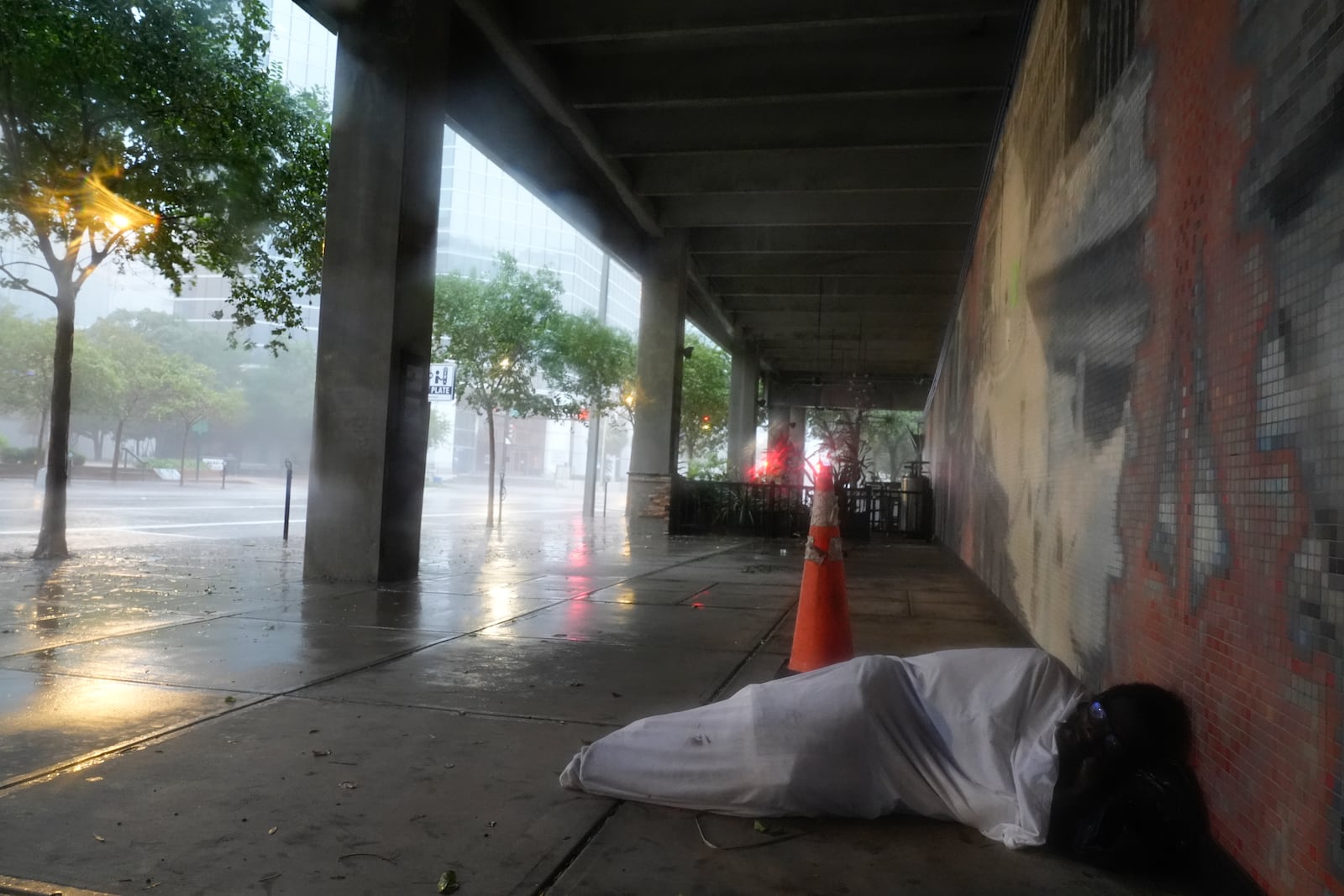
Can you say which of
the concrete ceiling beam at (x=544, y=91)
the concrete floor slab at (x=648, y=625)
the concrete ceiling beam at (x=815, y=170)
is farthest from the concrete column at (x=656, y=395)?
the concrete floor slab at (x=648, y=625)

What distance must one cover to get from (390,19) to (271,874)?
8228 mm

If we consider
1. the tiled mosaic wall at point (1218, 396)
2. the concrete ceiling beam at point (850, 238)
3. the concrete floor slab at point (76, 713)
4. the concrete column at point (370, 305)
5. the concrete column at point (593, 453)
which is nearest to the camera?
the tiled mosaic wall at point (1218, 396)

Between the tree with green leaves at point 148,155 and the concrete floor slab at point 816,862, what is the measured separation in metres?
8.27

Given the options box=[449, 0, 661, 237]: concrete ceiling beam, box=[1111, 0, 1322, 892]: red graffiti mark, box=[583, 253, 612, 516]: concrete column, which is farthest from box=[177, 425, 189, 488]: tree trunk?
box=[1111, 0, 1322, 892]: red graffiti mark

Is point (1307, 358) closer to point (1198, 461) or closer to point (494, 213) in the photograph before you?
point (1198, 461)

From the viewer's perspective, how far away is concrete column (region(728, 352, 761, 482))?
28.9 metres

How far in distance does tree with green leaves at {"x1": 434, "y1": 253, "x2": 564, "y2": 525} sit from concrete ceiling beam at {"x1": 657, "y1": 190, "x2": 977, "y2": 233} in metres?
6.22

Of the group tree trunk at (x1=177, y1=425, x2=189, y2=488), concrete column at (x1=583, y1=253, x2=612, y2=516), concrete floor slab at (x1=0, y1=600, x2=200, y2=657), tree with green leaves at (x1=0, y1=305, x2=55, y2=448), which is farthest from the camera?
tree with green leaves at (x1=0, y1=305, x2=55, y2=448)

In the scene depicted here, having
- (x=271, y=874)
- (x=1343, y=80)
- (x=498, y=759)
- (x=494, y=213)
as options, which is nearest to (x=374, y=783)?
(x=498, y=759)

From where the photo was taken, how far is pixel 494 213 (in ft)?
299

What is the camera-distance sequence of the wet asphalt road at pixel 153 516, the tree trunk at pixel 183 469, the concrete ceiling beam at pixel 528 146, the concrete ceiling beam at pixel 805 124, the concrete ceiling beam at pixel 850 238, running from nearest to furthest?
the concrete ceiling beam at pixel 528 146, the concrete ceiling beam at pixel 805 124, the wet asphalt road at pixel 153 516, the concrete ceiling beam at pixel 850 238, the tree trunk at pixel 183 469

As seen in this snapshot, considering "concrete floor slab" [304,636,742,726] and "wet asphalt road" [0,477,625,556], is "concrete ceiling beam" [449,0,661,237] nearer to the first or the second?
"wet asphalt road" [0,477,625,556]

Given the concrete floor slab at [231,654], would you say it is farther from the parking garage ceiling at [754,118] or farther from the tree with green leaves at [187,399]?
the tree with green leaves at [187,399]

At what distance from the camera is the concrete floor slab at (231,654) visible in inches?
177
